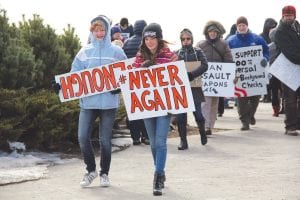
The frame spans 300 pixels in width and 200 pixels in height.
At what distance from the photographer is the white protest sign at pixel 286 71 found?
11953 mm

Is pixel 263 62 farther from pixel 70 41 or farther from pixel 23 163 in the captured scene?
pixel 23 163

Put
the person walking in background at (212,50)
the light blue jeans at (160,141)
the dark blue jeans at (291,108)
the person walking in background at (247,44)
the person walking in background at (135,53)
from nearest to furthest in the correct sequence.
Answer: the light blue jeans at (160,141) → the person walking in background at (135,53) → the dark blue jeans at (291,108) → the person walking in background at (212,50) → the person walking in background at (247,44)

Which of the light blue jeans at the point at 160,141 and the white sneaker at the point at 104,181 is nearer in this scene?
the light blue jeans at the point at 160,141

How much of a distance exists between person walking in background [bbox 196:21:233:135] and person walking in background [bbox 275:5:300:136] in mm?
1004

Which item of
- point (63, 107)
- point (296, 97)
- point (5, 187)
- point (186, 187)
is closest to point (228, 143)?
point (296, 97)

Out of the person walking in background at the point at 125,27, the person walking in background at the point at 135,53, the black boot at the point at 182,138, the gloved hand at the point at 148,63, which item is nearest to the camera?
the gloved hand at the point at 148,63

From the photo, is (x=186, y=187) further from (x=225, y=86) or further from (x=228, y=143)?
(x=225, y=86)

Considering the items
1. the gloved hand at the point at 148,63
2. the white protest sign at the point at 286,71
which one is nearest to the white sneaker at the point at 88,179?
the gloved hand at the point at 148,63

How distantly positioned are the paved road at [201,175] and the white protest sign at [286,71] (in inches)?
35.7

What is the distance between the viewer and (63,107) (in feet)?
34.4

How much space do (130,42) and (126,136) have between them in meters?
1.70

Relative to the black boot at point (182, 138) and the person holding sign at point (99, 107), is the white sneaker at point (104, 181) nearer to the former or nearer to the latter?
the person holding sign at point (99, 107)

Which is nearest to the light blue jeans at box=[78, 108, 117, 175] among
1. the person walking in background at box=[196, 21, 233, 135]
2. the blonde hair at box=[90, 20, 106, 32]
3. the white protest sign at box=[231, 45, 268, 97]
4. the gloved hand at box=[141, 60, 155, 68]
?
the gloved hand at box=[141, 60, 155, 68]

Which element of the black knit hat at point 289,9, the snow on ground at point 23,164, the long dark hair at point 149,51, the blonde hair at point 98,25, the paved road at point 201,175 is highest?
the black knit hat at point 289,9
